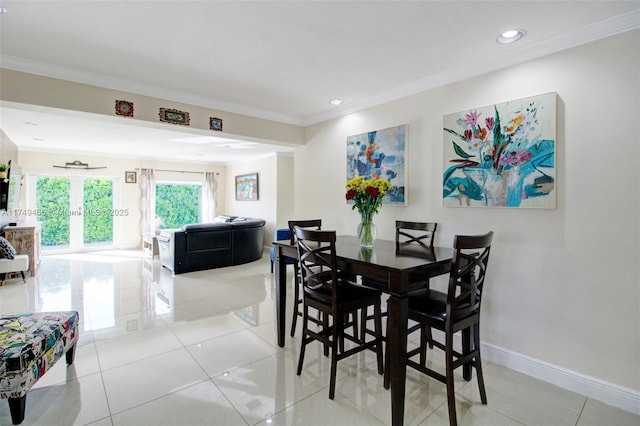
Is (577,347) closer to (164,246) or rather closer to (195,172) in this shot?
(164,246)

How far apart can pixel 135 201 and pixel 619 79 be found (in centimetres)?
908

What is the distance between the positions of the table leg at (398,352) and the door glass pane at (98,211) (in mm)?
8380

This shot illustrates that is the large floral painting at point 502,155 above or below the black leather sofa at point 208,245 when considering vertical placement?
above

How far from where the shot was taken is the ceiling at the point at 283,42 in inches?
76.7

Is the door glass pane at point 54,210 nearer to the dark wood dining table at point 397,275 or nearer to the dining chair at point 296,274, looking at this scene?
the dining chair at point 296,274

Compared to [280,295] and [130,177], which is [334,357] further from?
[130,177]

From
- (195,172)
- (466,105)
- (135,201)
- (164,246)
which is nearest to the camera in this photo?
(466,105)

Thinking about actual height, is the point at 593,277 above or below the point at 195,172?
below

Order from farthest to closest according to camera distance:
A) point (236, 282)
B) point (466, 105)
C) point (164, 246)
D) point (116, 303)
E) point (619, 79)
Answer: point (164, 246)
point (236, 282)
point (116, 303)
point (466, 105)
point (619, 79)

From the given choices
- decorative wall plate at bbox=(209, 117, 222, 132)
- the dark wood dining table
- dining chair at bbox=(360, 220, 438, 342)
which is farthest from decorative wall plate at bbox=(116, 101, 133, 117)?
dining chair at bbox=(360, 220, 438, 342)

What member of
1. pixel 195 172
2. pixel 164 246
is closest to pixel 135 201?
pixel 195 172

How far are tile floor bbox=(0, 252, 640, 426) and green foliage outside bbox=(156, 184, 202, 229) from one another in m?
5.09

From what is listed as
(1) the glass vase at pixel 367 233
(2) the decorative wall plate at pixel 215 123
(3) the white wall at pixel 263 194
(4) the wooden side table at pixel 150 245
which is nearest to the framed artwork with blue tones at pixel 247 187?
(3) the white wall at pixel 263 194

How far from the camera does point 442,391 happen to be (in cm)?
218
